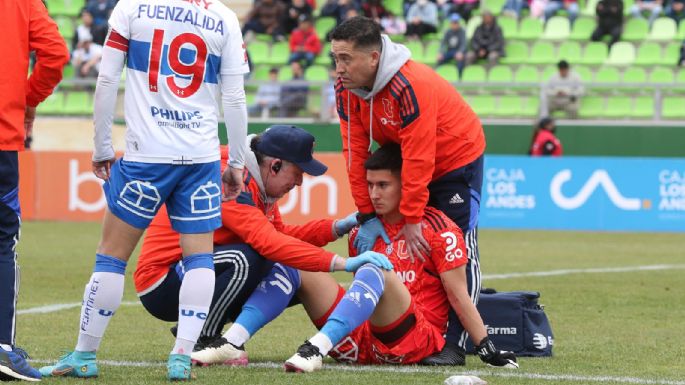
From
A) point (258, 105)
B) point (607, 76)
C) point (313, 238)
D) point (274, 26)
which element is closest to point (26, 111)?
point (313, 238)

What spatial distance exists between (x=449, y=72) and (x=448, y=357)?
16808 millimetres

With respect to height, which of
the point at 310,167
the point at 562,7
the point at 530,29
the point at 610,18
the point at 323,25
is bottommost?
the point at 310,167

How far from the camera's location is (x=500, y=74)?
75.2 ft

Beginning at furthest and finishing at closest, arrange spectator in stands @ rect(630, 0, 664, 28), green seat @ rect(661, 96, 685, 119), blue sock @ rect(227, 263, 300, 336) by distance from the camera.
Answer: spectator in stands @ rect(630, 0, 664, 28) < green seat @ rect(661, 96, 685, 119) < blue sock @ rect(227, 263, 300, 336)

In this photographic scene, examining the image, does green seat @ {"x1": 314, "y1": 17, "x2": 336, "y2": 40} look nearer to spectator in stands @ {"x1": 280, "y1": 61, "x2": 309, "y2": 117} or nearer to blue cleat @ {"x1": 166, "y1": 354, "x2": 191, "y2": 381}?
spectator in stands @ {"x1": 280, "y1": 61, "x2": 309, "y2": 117}

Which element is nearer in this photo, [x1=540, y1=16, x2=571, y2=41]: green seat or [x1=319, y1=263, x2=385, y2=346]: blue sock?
[x1=319, y1=263, x2=385, y2=346]: blue sock

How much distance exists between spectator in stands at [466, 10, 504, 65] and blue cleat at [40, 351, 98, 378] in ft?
59.6

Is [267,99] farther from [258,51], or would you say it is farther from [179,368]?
[179,368]

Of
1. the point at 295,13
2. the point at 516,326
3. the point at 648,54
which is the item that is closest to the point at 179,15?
the point at 516,326

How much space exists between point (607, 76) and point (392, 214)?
16.4m

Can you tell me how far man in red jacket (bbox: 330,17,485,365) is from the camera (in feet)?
20.6

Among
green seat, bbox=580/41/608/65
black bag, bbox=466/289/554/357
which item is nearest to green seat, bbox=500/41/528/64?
green seat, bbox=580/41/608/65

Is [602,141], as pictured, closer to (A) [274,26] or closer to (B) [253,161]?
(A) [274,26]

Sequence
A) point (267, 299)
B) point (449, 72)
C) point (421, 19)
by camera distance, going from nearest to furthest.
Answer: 1. point (267, 299)
2. point (449, 72)
3. point (421, 19)
